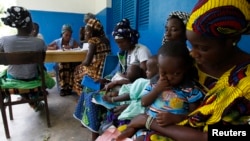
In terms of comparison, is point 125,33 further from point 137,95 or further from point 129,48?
point 137,95

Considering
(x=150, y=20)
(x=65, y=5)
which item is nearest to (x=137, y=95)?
(x=150, y=20)

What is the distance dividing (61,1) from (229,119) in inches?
238

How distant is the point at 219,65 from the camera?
0.95 metres

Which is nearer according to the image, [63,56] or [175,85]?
[175,85]

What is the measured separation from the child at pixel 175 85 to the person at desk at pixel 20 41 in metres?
1.91

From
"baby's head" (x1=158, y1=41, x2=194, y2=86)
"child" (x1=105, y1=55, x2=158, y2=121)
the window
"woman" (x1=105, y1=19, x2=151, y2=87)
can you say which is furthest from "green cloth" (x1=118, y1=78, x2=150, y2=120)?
the window

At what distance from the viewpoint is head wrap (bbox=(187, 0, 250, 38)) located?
76 centimetres

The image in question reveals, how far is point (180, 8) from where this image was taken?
1883 millimetres

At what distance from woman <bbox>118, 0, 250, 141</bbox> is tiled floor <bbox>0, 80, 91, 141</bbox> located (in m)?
1.65

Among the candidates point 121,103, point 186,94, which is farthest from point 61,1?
point 186,94

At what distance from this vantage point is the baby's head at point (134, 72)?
1777mm

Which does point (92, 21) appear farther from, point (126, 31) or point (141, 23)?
point (126, 31)

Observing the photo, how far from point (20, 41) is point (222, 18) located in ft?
7.46

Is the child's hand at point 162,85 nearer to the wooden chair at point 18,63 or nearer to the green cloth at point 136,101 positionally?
the green cloth at point 136,101
